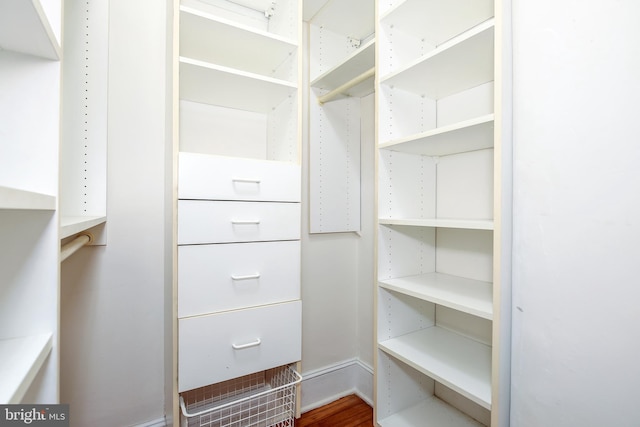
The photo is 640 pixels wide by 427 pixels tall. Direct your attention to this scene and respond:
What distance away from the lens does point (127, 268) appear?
1.29 meters

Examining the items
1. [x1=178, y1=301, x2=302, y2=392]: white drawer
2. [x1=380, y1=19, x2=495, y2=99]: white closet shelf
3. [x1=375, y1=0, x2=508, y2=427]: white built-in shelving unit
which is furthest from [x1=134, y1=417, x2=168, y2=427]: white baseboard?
[x1=380, y1=19, x2=495, y2=99]: white closet shelf

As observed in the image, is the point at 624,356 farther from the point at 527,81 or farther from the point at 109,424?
the point at 109,424

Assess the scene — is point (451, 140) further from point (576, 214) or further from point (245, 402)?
point (245, 402)

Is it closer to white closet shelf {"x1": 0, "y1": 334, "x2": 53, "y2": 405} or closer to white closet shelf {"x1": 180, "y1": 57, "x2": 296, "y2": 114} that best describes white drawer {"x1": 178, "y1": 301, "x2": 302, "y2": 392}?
white closet shelf {"x1": 0, "y1": 334, "x2": 53, "y2": 405}

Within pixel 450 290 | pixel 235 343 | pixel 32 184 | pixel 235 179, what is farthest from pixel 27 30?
pixel 450 290

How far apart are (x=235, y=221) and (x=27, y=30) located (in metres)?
0.75

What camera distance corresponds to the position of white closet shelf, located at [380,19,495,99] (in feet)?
3.08

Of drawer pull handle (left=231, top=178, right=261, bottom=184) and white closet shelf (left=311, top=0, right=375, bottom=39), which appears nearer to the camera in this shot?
drawer pull handle (left=231, top=178, right=261, bottom=184)

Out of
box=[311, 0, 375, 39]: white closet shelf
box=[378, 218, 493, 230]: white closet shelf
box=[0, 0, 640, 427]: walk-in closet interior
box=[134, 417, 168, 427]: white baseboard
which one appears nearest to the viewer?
box=[0, 0, 640, 427]: walk-in closet interior

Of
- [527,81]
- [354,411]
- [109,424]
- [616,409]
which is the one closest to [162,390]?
[109,424]

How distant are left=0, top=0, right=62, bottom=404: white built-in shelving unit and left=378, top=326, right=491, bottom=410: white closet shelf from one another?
1068 millimetres

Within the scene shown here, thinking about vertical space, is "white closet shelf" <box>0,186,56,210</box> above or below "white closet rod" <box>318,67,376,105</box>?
below

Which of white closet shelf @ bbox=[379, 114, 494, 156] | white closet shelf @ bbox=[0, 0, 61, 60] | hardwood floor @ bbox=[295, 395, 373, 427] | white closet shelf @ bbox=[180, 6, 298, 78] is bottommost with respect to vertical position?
hardwood floor @ bbox=[295, 395, 373, 427]

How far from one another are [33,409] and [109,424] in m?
1.05
